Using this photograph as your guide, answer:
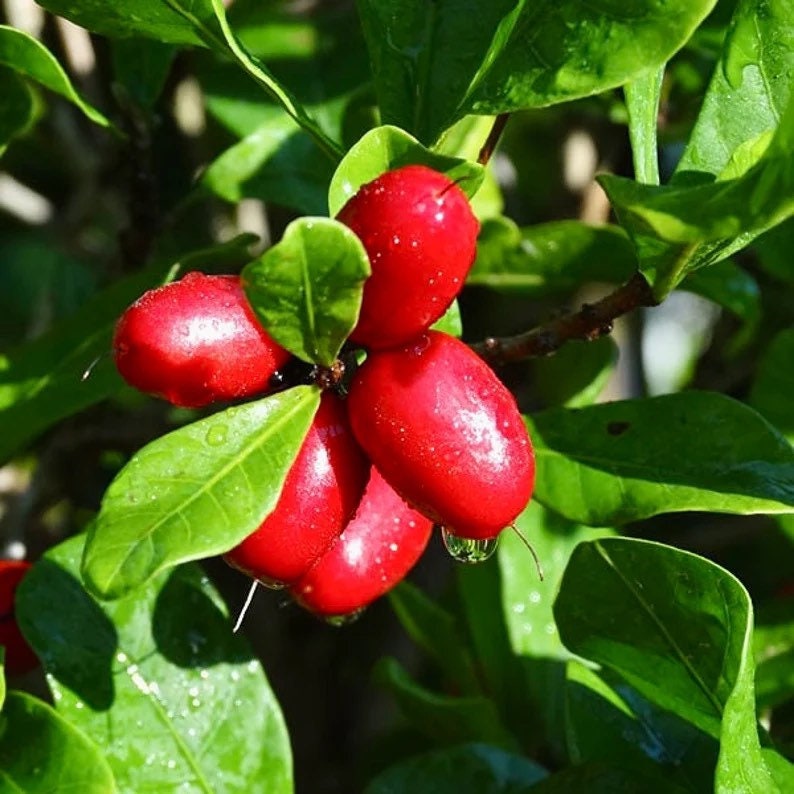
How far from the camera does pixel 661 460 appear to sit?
1.16 m

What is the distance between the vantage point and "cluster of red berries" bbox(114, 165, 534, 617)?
2.99 ft

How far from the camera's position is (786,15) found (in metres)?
1.10

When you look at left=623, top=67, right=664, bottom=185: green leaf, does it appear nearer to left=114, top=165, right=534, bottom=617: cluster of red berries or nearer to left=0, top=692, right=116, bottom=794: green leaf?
left=114, top=165, right=534, bottom=617: cluster of red berries

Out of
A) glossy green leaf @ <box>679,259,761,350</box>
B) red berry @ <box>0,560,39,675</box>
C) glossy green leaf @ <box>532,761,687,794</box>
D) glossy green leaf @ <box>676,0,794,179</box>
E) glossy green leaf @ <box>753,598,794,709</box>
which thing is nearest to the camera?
glossy green leaf @ <box>676,0,794,179</box>

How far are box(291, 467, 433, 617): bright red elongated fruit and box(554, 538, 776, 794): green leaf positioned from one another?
0.56 ft

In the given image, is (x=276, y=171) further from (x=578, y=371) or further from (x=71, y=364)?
(x=578, y=371)

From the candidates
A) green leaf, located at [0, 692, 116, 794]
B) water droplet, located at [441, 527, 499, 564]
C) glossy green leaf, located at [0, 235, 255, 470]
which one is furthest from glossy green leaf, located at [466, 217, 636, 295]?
green leaf, located at [0, 692, 116, 794]

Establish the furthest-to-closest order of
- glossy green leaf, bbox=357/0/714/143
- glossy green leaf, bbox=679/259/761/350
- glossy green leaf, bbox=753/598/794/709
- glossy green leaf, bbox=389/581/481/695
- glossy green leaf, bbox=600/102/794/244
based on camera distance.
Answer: glossy green leaf, bbox=389/581/481/695
glossy green leaf, bbox=679/259/761/350
glossy green leaf, bbox=753/598/794/709
glossy green leaf, bbox=357/0/714/143
glossy green leaf, bbox=600/102/794/244

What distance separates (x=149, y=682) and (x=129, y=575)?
1.40 feet

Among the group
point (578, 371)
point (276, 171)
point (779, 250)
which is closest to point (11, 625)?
point (276, 171)

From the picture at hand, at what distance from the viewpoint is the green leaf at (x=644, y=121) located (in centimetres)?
112

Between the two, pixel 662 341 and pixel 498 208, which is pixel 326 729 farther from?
pixel 662 341

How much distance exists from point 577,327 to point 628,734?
15.8 inches

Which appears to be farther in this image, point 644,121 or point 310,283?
point 644,121
